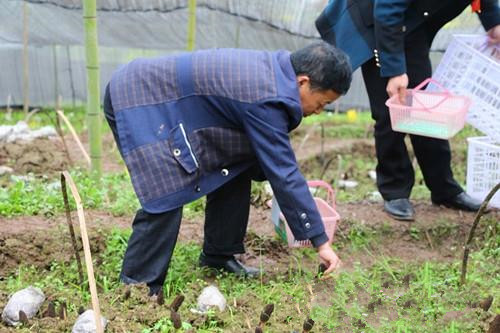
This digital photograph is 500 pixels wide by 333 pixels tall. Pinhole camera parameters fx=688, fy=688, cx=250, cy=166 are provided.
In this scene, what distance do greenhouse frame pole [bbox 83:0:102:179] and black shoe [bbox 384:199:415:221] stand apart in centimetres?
186

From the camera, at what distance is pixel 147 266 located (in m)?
3.02

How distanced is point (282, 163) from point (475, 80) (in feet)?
4.87

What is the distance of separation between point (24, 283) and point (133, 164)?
893 mm

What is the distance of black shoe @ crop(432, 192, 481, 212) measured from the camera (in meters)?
4.23

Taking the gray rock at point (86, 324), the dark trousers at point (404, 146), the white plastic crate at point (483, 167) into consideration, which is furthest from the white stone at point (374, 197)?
the gray rock at point (86, 324)

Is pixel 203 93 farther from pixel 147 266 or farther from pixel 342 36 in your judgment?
pixel 342 36

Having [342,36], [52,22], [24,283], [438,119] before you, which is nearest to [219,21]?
[52,22]

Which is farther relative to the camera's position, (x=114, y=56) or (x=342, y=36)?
(x=114, y=56)

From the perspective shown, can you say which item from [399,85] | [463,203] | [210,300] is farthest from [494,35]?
[210,300]

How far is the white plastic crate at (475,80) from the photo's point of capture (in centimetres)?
362

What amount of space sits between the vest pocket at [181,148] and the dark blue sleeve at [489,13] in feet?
6.75

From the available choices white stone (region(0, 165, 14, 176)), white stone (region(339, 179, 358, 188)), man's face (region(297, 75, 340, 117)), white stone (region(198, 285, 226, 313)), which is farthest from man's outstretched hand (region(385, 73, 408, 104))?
white stone (region(0, 165, 14, 176))

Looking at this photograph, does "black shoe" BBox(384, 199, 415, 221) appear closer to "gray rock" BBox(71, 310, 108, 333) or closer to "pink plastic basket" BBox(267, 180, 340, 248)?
"pink plastic basket" BBox(267, 180, 340, 248)

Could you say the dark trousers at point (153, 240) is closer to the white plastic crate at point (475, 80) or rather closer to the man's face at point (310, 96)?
the man's face at point (310, 96)
